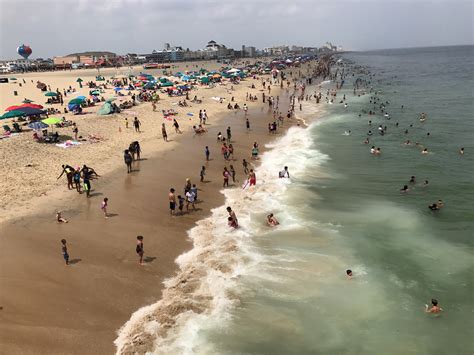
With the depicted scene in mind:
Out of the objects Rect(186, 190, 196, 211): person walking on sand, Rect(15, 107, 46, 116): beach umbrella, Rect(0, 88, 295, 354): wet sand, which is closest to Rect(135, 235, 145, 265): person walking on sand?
Rect(0, 88, 295, 354): wet sand

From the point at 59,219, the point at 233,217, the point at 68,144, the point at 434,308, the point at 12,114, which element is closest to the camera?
the point at 434,308

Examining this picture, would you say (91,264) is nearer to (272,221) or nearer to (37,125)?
(272,221)

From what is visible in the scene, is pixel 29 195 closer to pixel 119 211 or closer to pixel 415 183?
pixel 119 211

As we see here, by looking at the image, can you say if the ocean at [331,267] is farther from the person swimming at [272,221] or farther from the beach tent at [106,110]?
the beach tent at [106,110]

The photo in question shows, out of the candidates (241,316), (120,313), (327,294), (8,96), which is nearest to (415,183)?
(327,294)

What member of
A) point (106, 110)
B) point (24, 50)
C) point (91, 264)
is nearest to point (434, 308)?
point (91, 264)

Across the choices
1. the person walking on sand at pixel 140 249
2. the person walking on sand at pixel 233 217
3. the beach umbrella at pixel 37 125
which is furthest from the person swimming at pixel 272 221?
the beach umbrella at pixel 37 125
